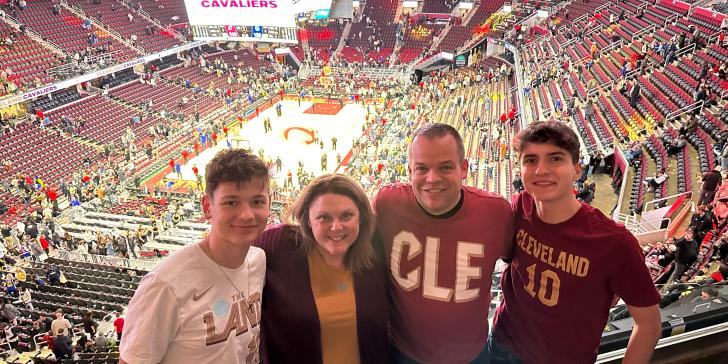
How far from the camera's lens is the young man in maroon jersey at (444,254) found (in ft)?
8.04

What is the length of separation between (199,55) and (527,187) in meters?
36.0

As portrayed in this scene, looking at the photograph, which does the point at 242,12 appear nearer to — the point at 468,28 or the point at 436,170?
the point at 468,28

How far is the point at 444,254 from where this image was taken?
250 centimetres

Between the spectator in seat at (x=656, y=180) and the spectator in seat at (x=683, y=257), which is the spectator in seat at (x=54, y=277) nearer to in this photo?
the spectator in seat at (x=683, y=257)

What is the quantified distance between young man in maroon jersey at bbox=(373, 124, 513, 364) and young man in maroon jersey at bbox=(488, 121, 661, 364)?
0.17m

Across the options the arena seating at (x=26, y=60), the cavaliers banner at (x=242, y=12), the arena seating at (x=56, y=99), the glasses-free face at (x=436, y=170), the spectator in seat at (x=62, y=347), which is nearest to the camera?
the glasses-free face at (x=436, y=170)

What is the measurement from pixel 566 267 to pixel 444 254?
0.58 meters

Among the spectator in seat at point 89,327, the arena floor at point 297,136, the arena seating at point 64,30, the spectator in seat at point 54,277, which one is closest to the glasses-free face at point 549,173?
the spectator in seat at point 89,327

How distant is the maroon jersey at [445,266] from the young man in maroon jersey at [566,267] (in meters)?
0.17

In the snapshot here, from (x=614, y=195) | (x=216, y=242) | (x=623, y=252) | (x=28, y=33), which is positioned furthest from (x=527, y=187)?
(x=28, y=33)

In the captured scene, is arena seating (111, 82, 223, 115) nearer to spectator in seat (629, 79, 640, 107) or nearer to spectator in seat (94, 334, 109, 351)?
spectator in seat (94, 334, 109, 351)

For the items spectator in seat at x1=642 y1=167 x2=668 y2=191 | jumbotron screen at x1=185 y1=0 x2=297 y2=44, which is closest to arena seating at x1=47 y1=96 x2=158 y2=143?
jumbotron screen at x1=185 y1=0 x2=297 y2=44

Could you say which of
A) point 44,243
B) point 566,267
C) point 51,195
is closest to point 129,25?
point 51,195

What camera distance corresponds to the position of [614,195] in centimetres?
1117
